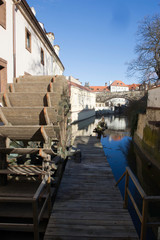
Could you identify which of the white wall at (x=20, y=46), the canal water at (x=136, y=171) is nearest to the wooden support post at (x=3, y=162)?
the white wall at (x=20, y=46)

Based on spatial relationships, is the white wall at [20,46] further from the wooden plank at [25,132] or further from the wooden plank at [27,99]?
the wooden plank at [25,132]

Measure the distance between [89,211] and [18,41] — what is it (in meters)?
6.97

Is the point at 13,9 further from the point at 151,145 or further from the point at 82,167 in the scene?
the point at 151,145

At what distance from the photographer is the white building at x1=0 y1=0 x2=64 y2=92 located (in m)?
5.65

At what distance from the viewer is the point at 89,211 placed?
3.37 m

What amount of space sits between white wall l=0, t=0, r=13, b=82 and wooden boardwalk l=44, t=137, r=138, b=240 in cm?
470

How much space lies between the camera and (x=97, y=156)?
7.10 m

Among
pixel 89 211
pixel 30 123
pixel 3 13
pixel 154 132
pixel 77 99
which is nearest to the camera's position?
pixel 89 211

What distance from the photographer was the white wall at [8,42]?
5.54 metres

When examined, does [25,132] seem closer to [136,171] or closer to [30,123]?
[30,123]

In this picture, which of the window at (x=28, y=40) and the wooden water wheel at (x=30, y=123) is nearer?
the wooden water wheel at (x=30, y=123)

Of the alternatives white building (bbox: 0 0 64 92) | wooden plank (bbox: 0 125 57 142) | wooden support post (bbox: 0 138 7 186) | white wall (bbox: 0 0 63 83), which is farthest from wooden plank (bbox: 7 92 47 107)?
white wall (bbox: 0 0 63 83)

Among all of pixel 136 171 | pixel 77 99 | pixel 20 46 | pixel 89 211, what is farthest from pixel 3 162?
pixel 77 99

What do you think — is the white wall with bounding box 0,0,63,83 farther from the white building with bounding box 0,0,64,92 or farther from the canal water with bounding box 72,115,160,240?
the canal water with bounding box 72,115,160,240
